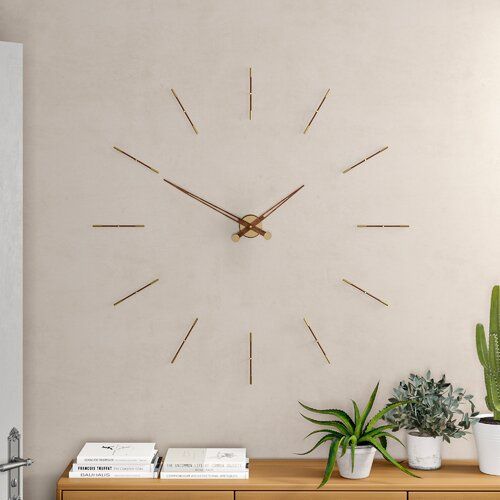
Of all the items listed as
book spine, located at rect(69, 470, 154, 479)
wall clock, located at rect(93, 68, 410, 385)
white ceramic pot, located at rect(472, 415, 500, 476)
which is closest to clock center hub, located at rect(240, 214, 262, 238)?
wall clock, located at rect(93, 68, 410, 385)

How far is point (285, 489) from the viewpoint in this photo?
1854mm

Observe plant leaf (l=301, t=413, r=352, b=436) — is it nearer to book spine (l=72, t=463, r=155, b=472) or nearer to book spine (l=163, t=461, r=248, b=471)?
book spine (l=163, t=461, r=248, b=471)

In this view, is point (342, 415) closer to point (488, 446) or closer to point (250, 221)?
point (488, 446)

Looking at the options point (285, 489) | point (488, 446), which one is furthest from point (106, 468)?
point (488, 446)

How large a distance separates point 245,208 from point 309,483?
2.78ft

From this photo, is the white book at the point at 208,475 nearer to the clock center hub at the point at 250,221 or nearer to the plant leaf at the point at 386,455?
the plant leaf at the point at 386,455

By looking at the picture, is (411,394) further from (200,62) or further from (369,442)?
(200,62)

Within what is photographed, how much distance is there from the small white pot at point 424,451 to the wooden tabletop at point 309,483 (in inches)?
0.9

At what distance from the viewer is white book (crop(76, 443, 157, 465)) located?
1923 mm

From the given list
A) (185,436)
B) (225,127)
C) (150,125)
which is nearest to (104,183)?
(150,125)

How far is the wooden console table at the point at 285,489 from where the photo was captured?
1830 millimetres

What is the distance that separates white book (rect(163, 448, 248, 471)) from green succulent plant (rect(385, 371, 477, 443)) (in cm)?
46

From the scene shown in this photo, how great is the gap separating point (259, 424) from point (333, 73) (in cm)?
114

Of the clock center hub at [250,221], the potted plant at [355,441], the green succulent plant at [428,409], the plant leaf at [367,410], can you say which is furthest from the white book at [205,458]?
the clock center hub at [250,221]
